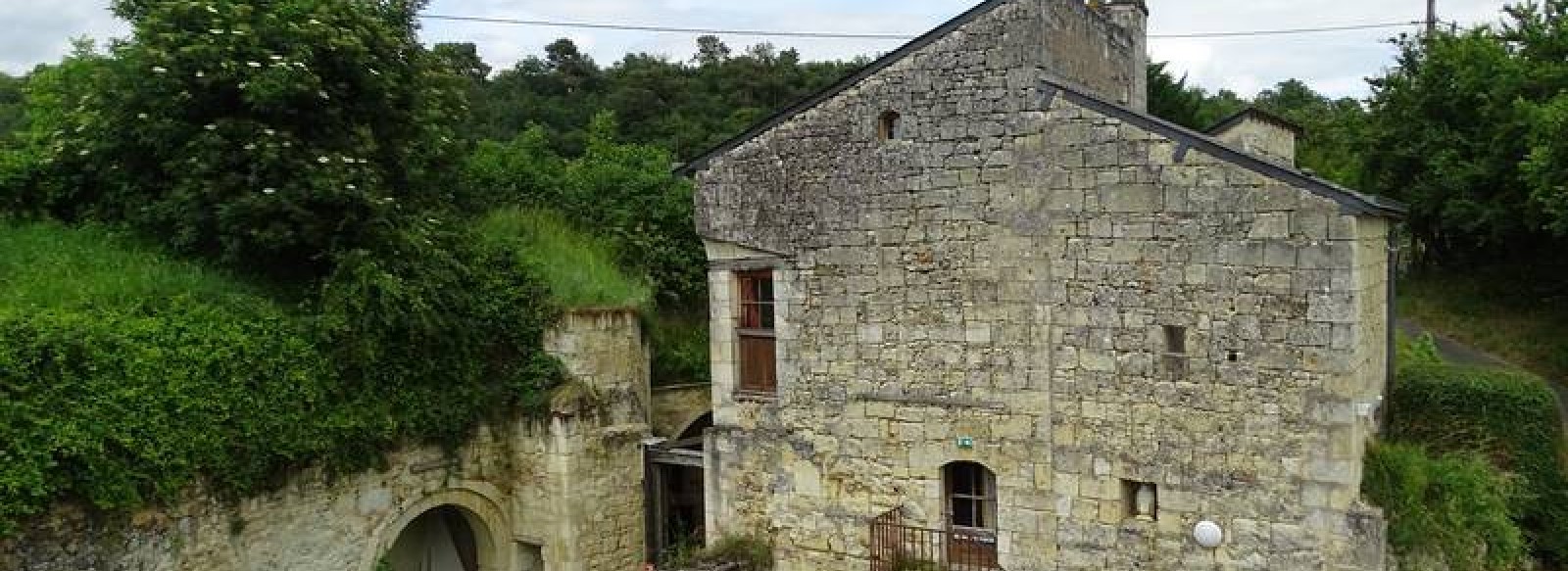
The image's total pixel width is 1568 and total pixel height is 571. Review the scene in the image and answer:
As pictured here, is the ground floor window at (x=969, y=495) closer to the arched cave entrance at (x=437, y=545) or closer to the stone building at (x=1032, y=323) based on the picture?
the stone building at (x=1032, y=323)

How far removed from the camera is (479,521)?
13.0 meters

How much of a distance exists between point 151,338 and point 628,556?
20.5ft

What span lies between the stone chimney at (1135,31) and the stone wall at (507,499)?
23.2 ft

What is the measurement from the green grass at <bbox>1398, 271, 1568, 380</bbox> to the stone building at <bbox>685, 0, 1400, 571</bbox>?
32.3 ft

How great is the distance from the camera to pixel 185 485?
32.3 ft

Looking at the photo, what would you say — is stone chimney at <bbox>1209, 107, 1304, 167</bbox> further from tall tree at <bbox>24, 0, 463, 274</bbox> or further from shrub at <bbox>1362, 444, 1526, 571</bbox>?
tall tree at <bbox>24, 0, 463, 274</bbox>

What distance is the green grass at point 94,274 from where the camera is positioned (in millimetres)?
9797

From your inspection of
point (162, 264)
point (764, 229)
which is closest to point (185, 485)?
point (162, 264)

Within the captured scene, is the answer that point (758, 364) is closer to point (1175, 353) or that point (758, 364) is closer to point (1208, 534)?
point (1175, 353)

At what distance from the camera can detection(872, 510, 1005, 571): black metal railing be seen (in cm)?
1048

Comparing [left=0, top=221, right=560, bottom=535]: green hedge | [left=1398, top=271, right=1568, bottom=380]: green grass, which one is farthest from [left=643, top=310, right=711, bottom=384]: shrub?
[left=1398, top=271, right=1568, bottom=380]: green grass

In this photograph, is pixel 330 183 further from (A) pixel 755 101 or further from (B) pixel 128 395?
(A) pixel 755 101

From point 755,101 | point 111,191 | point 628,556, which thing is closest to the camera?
point 111,191

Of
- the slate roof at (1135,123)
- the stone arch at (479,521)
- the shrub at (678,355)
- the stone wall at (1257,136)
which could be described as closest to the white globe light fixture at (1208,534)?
the slate roof at (1135,123)
